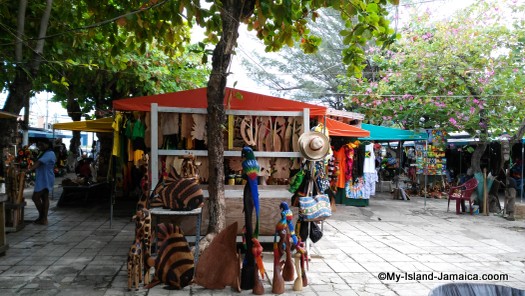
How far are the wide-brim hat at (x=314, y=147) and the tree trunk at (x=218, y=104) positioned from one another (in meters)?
1.18

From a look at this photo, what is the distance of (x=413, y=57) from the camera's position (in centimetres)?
1344

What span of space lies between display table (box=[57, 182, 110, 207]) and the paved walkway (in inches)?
32.7

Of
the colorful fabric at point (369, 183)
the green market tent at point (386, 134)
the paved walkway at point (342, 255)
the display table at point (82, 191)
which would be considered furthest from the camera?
the green market tent at point (386, 134)

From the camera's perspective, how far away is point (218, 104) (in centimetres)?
581

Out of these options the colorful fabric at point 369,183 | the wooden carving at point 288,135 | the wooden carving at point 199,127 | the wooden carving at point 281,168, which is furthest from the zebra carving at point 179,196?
the colorful fabric at point 369,183

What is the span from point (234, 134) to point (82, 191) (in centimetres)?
684

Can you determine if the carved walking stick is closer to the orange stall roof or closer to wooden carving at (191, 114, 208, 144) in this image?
wooden carving at (191, 114, 208, 144)

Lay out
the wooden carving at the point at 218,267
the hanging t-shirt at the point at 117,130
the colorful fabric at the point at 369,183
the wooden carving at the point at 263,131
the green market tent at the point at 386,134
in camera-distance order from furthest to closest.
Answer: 1. the green market tent at the point at 386,134
2. the colorful fabric at the point at 369,183
3. the hanging t-shirt at the point at 117,130
4. the wooden carving at the point at 263,131
5. the wooden carving at the point at 218,267

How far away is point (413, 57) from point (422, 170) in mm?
3886

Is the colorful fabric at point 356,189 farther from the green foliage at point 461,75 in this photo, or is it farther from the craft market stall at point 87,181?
the craft market stall at point 87,181

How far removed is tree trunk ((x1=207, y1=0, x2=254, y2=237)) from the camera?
5770 millimetres

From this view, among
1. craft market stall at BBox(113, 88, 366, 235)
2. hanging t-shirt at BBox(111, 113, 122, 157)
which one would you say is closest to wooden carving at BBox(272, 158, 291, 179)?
craft market stall at BBox(113, 88, 366, 235)

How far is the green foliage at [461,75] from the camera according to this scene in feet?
38.9

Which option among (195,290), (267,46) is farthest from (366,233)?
(195,290)
